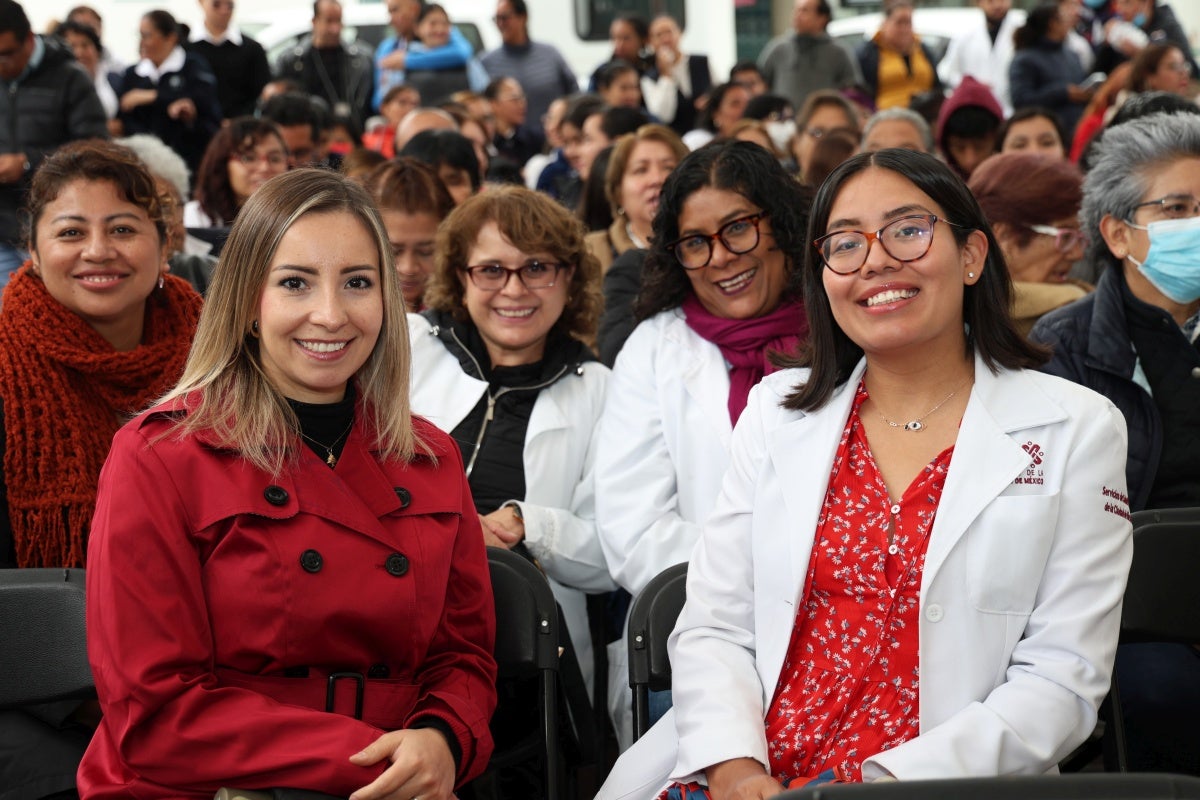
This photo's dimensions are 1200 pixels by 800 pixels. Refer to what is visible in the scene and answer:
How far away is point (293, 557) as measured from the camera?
2.35 metres

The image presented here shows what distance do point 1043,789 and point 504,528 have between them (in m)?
2.01

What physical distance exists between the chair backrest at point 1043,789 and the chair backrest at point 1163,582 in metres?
1.25

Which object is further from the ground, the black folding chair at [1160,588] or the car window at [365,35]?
the car window at [365,35]

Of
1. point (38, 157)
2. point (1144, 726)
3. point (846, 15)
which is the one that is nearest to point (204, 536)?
point (1144, 726)

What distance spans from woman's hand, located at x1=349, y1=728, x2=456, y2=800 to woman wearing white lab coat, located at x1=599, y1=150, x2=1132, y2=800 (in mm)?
427

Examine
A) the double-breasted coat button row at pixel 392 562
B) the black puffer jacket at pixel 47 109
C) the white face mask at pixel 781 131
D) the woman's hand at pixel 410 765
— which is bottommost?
the woman's hand at pixel 410 765

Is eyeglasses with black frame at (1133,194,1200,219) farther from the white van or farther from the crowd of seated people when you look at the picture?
the white van

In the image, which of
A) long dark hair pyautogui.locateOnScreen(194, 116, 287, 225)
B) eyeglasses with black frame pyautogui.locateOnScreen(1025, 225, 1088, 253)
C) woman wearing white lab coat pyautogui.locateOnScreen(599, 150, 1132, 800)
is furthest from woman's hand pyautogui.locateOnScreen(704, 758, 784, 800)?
long dark hair pyautogui.locateOnScreen(194, 116, 287, 225)

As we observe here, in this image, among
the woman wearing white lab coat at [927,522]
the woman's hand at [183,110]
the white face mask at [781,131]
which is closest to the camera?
the woman wearing white lab coat at [927,522]

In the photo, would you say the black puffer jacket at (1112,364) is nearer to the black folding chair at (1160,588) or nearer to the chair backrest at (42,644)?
the black folding chair at (1160,588)

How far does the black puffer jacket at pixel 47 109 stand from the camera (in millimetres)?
6391

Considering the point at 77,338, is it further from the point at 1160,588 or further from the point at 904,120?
the point at 904,120

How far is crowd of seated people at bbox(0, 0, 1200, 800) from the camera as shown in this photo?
7.59ft

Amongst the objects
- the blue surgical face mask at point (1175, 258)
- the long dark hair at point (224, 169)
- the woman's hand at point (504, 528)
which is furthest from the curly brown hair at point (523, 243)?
the long dark hair at point (224, 169)
